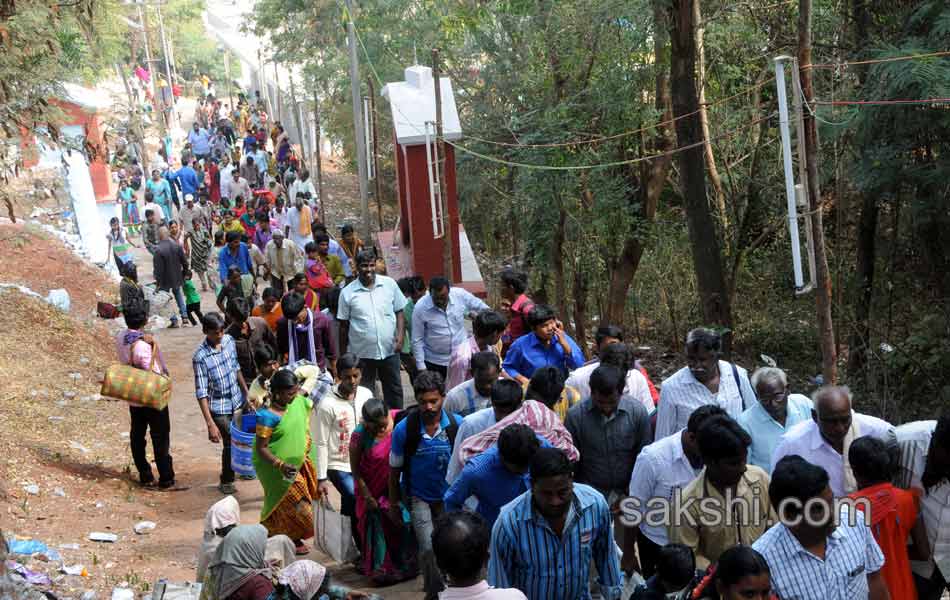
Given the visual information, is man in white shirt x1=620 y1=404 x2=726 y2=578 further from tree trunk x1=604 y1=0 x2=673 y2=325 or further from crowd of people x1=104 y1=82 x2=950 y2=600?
tree trunk x1=604 y1=0 x2=673 y2=325

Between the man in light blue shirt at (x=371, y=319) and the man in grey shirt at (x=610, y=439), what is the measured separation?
4124 millimetres

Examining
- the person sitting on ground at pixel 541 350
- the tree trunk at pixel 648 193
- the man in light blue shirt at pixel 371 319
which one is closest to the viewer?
the person sitting on ground at pixel 541 350

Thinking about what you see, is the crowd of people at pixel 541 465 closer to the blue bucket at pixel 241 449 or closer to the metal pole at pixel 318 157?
the blue bucket at pixel 241 449

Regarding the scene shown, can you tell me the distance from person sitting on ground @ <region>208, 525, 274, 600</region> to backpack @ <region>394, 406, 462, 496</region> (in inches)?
51.4

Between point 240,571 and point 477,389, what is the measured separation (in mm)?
2012

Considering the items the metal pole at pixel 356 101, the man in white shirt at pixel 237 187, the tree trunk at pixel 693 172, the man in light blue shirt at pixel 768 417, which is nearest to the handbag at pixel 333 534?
Result: the man in light blue shirt at pixel 768 417

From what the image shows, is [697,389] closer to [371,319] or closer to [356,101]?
[371,319]

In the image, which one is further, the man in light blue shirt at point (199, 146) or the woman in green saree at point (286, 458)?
the man in light blue shirt at point (199, 146)

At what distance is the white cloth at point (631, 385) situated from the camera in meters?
6.62

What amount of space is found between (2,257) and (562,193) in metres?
9.50

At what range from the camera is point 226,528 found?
5.80 metres

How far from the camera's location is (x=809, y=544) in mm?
4090

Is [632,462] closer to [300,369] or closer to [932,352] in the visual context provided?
[300,369]

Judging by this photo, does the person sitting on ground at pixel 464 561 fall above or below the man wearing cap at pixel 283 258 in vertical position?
below
